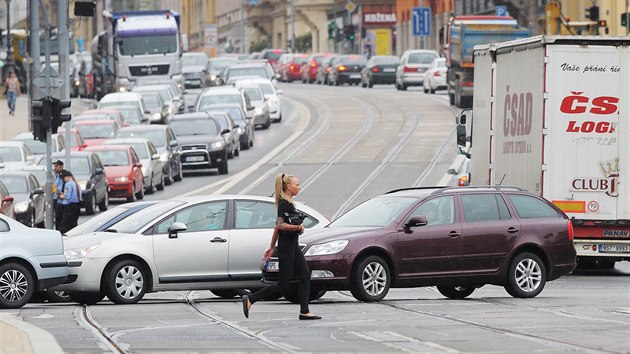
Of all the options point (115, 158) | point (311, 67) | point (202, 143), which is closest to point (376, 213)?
point (115, 158)

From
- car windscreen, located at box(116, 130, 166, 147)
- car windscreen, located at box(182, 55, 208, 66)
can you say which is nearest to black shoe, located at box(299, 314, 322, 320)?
car windscreen, located at box(116, 130, 166, 147)

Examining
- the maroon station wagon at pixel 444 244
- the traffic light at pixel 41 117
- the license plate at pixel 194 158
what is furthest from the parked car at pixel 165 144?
the maroon station wagon at pixel 444 244

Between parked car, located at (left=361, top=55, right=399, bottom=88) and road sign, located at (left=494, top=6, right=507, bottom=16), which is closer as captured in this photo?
road sign, located at (left=494, top=6, right=507, bottom=16)

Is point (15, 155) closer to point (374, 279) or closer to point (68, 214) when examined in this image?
point (68, 214)

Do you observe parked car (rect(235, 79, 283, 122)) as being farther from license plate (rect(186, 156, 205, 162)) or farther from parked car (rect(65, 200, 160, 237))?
parked car (rect(65, 200, 160, 237))

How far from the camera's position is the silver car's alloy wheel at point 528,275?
20000mm

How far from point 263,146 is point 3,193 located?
2457cm

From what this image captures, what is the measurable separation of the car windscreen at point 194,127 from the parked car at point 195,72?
35836mm

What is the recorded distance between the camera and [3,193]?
107 feet

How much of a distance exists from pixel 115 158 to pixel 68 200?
10.4 m

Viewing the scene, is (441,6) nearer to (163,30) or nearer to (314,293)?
(163,30)

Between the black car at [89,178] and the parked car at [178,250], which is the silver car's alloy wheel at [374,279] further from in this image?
the black car at [89,178]

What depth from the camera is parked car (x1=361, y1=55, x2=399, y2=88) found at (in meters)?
84.0

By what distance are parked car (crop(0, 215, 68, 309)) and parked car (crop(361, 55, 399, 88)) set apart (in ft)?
212
